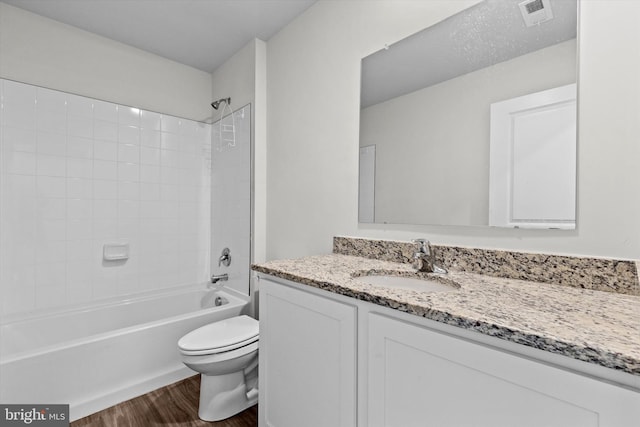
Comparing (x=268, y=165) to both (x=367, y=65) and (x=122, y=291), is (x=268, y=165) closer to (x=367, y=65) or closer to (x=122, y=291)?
(x=367, y=65)

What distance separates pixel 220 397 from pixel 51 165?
6.32 ft

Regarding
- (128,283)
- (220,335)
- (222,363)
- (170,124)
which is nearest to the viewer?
(222,363)

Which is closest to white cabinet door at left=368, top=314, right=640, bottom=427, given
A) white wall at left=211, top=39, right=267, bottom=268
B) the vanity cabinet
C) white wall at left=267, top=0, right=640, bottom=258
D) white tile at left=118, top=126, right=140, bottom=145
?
the vanity cabinet

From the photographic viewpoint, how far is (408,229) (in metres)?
1.42

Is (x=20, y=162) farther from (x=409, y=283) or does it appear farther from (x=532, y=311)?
(x=532, y=311)

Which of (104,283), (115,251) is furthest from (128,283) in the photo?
(115,251)

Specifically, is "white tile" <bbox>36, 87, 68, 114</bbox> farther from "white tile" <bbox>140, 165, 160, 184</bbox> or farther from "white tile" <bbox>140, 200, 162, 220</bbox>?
"white tile" <bbox>140, 200, 162, 220</bbox>

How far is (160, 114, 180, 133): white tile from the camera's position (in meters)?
2.53

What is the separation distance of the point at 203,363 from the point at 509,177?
5.37ft

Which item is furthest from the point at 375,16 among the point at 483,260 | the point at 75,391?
the point at 75,391

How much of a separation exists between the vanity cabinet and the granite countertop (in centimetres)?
4

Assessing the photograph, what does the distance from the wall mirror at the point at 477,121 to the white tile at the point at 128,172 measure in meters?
1.90

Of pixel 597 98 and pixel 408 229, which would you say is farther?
pixel 408 229

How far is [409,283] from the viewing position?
1209 mm
